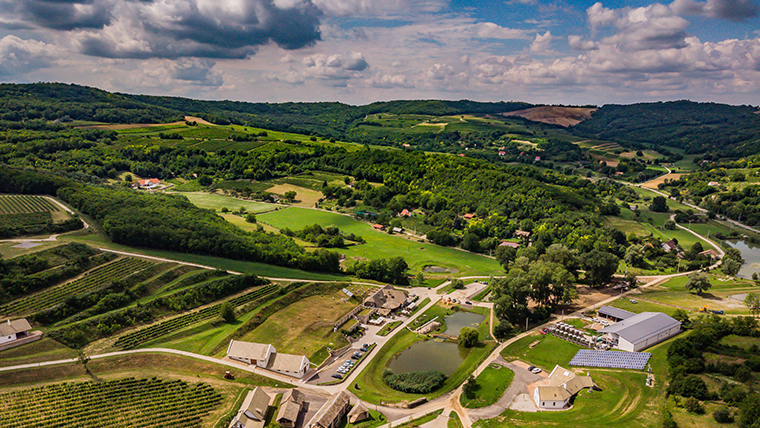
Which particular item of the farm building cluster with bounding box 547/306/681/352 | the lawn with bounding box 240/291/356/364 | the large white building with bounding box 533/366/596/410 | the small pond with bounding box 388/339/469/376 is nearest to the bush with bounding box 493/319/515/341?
the small pond with bounding box 388/339/469/376

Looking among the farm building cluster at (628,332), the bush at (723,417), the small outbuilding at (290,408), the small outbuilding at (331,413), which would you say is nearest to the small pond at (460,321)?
the farm building cluster at (628,332)

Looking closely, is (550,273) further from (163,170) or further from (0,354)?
(163,170)

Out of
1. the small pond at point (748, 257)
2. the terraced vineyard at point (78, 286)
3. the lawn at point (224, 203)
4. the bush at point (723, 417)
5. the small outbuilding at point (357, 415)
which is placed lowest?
the small pond at point (748, 257)

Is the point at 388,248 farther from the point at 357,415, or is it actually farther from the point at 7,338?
the point at 7,338

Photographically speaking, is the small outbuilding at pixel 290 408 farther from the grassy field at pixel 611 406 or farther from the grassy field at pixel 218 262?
the grassy field at pixel 218 262

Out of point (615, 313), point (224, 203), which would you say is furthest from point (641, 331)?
point (224, 203)
